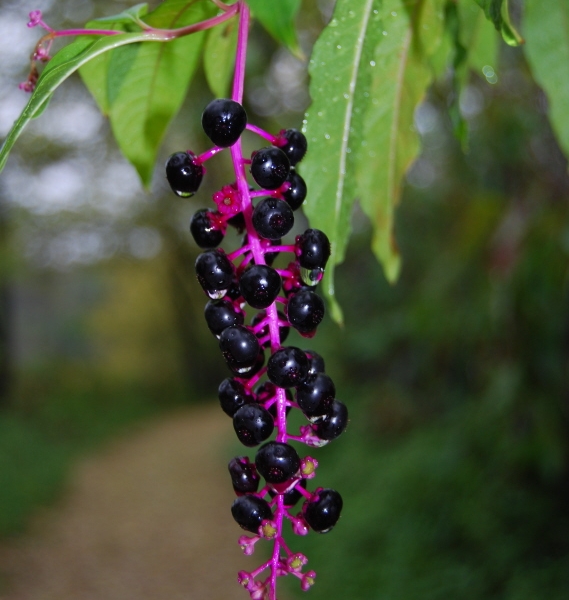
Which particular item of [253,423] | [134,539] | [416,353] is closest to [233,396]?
[253,423]

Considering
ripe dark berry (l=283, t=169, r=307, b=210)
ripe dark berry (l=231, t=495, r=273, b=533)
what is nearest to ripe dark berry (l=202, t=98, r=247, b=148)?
ripe dark berry (l=283, t=169, r=307, b=210)

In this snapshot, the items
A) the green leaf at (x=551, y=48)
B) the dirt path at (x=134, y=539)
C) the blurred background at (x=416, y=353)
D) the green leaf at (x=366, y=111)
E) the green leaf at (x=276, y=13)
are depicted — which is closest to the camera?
the green leaf at (x=276, y=13)

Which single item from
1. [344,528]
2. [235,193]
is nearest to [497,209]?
[235,193]

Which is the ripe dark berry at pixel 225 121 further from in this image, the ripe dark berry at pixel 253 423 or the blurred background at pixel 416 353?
the blurred background at pixel 416 353

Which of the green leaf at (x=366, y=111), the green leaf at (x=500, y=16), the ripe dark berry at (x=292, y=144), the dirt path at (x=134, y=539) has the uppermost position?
the green leaf at (x=366, y=111)

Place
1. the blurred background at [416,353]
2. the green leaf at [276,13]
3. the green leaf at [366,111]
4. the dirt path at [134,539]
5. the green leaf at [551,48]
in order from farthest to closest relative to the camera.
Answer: the dirt path at [134,539], the blurred background at [416,353], the green leaf at [551,48], the green leaf at [366,111], the green leaf at [276,13]

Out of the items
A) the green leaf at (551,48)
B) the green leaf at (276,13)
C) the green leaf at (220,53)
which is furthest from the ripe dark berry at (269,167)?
the green leaf at (551,48)
